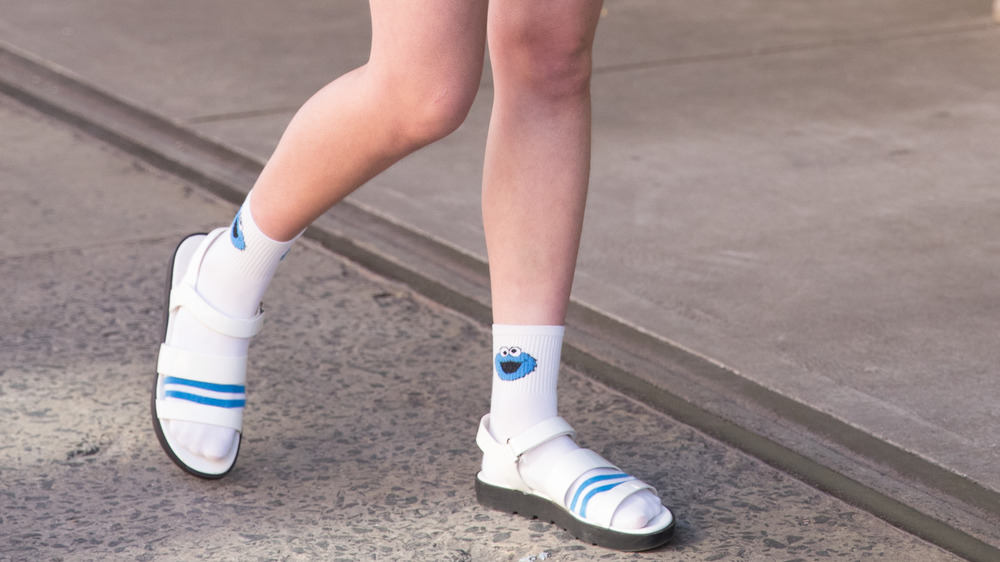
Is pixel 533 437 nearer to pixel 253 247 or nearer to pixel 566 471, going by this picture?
pixel 566 471

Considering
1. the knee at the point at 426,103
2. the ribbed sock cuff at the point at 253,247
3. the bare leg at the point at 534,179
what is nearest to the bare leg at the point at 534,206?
the bare leg at the point at 534,179

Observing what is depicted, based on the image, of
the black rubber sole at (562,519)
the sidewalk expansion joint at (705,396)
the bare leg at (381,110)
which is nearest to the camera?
the bare leg at (381,110)

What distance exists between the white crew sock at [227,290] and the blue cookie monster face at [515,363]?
362mm

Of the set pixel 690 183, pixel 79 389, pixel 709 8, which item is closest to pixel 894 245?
pixel 690 183

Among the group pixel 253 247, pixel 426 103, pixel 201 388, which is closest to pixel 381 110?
pixel 426 103

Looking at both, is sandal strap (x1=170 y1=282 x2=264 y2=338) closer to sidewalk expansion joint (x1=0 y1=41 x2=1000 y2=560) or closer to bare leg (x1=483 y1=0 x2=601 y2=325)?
bare leg (x1=483 y1=0 x2=601 y2=325)

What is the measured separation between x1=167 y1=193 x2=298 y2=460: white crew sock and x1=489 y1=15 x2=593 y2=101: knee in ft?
1.36

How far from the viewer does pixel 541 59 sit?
1.73m

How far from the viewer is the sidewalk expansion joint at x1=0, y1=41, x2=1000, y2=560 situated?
73.2 inches

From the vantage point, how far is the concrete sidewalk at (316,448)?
1.77 m

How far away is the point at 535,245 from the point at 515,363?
0.55 ft

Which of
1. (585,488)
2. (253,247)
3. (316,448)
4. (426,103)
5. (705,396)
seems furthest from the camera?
(705,396)

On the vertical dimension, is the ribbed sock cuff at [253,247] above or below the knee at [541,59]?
below

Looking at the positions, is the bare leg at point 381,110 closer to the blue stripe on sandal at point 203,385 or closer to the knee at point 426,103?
the knee at point 426,103
